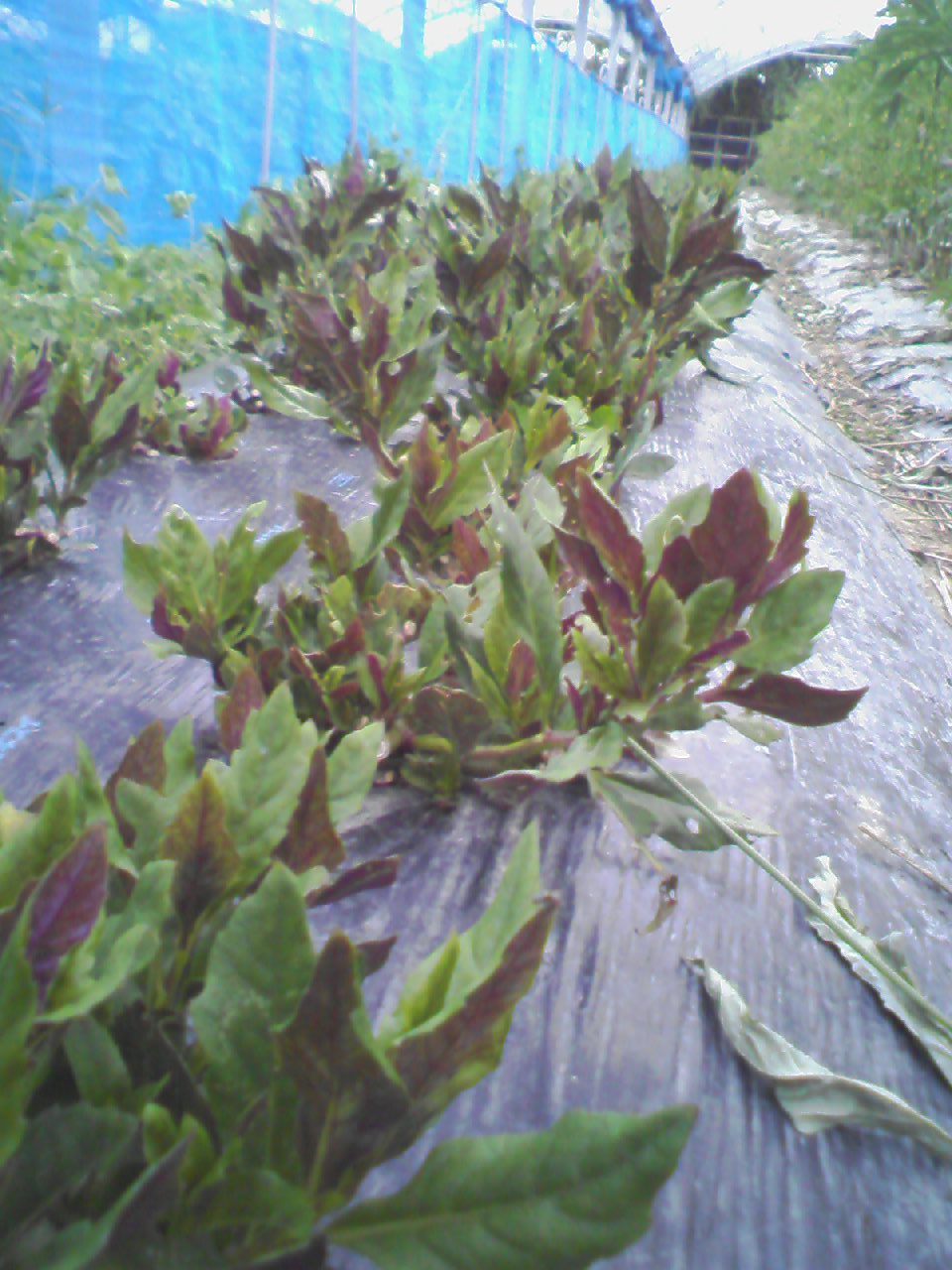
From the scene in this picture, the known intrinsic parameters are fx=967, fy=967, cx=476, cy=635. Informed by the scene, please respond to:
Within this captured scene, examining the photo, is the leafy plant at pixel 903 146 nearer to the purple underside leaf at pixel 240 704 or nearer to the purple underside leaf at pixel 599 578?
the purple underside leaf at pixel 599 578

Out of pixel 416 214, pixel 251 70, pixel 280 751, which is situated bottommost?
pixel 280 751

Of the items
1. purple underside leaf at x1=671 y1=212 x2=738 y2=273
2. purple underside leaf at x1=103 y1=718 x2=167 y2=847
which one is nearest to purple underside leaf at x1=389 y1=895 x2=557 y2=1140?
purple underside leaf at x1=103 y1=718 x2=167 y2=847

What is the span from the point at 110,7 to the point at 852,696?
6441 mm

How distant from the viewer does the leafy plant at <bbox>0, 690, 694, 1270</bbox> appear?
46cm

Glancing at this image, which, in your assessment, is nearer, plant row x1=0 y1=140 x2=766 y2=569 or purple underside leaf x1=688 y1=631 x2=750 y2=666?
purple underside leaf x1=688 y1=631 x2=750 y2=666

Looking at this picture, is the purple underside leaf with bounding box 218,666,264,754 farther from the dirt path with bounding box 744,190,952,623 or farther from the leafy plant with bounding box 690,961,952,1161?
the dirt path with bounding box 744,190,952,623

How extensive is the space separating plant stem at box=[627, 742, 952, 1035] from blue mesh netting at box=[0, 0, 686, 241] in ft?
15.8

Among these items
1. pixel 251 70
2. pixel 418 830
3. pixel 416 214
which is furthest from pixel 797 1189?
pixel 251 70

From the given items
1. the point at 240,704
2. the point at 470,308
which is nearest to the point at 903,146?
the point at 470,308

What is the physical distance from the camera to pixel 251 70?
6965mm

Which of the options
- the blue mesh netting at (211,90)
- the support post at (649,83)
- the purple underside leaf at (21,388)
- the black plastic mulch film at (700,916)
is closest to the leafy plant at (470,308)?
the purple underside leaf at (21,388)

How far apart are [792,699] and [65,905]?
0.67 m

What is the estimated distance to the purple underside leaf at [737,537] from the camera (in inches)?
34.9

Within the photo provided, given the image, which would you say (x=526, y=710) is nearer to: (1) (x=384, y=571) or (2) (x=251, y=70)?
(1) (x=384, y=571)
